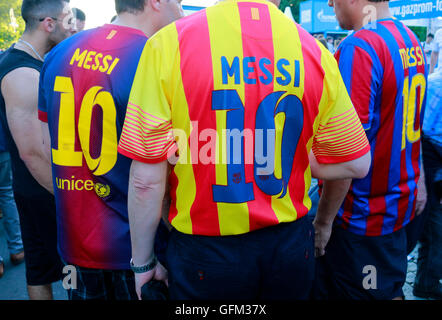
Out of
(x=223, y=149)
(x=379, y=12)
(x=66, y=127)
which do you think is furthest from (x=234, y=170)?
(x=379, y=12)

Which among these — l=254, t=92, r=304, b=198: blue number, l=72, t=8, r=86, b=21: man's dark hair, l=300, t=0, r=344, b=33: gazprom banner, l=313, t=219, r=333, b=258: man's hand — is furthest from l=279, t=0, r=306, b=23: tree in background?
l=254, t=92, r=304, b=198: blue number

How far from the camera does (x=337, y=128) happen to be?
141 centimetres

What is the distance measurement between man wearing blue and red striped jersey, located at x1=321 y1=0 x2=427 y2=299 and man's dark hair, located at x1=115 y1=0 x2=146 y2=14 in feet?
3.35

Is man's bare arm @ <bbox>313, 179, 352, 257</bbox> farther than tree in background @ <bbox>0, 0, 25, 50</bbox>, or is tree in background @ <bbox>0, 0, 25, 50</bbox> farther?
tree in background @ <bbox>0, 0, 25, 50</bbox>

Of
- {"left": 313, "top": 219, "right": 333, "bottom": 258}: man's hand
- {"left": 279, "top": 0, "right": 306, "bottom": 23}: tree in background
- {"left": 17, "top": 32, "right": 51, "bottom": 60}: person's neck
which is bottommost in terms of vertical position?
{"left": 313, "top": 219, "right": 333, "bottom": 258}: man's hand

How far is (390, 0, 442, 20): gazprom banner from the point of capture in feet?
24.8

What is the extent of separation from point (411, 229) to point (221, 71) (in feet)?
5.65

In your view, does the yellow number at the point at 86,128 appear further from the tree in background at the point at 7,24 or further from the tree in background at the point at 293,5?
the tree in background at the point at 293,5

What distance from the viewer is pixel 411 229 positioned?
7.32 feet

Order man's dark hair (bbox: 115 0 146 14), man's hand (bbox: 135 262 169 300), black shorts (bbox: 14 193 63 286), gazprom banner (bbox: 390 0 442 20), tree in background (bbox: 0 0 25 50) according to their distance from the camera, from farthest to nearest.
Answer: tree in background (bbox: 0 0 25 50)
gazprom banner (bbox: 390 0 442 20)
black shorts (bbox: 14 193 63 286)
man's dark hair (bbox: 115 0 146 14)
man's hand (bbox: 135 262 169 300)

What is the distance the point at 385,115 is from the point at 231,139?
38.4 inches

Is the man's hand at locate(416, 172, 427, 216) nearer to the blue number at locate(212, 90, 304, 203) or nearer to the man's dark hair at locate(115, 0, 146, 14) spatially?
the blue number at locate(212, 90, 304, 203)
